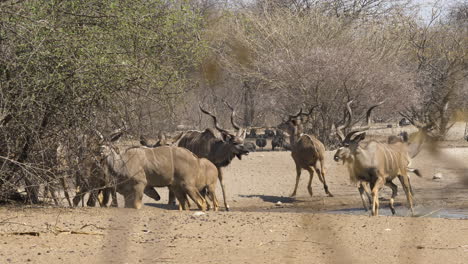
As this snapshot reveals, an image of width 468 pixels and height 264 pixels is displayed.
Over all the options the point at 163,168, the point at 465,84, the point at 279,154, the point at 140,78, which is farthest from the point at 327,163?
the point at 465,84

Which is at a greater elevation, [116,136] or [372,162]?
[116,136]

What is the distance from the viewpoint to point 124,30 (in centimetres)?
807

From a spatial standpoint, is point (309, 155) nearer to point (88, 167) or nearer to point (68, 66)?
point (88, 167)

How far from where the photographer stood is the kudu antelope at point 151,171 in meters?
9.52

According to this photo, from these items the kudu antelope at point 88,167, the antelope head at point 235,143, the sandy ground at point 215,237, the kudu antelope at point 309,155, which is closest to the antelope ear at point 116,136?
the kudu antelope at point 88,167

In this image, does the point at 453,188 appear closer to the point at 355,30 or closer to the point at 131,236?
the point at 131,236

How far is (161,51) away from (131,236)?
4.57 m

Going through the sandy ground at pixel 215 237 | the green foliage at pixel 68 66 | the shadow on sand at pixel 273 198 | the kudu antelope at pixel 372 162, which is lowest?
the shadow on sand at pixel 273 198

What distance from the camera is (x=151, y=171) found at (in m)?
10.0

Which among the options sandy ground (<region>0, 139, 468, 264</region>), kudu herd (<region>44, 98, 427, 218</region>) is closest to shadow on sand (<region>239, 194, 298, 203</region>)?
kudu herd (<region>44, 98, 427, 218</region>)

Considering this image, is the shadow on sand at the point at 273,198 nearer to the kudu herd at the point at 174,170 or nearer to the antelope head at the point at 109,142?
the kudu herd at the point at 174,170

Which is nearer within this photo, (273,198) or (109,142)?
(109,142)

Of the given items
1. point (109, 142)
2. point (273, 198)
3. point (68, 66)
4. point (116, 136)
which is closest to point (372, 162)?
point (273, 198)

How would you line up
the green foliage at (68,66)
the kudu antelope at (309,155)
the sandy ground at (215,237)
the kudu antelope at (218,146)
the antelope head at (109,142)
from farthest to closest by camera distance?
the kudu antelope at (309,155), the kudu antelope at (218,146), the antelope head at (109,142), the green foliage at (68,66), the sandy ground at (215,237)
